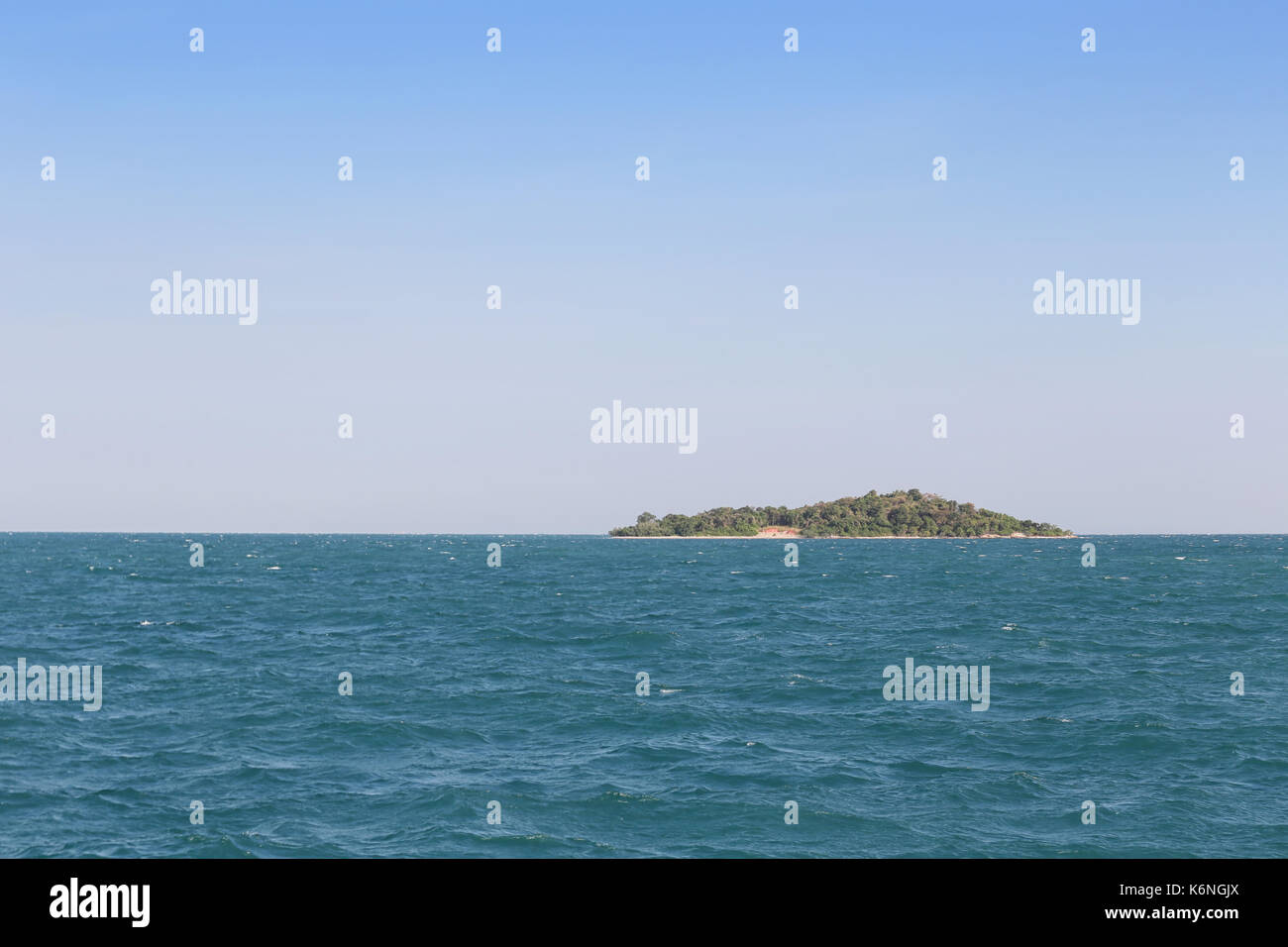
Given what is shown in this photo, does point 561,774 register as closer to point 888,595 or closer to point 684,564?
point 888,595

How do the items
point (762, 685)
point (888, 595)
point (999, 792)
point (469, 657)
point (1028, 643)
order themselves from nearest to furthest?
1. point (999, 792)
2. point (762, 685)
3. point (469, 657)
4. point (1028, 643)
5. point (888, 595)

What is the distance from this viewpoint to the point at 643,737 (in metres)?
29.5

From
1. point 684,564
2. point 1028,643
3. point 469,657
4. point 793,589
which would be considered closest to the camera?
point 469,657

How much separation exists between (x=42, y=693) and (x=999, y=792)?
33314 mm

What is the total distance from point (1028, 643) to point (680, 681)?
20.5 metres

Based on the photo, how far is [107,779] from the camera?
24.9 meters

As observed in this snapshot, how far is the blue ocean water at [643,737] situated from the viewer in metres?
21.4

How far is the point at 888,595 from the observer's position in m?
78.4

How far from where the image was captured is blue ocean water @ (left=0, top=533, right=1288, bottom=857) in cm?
2139

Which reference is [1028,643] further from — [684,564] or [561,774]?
[684,564]
